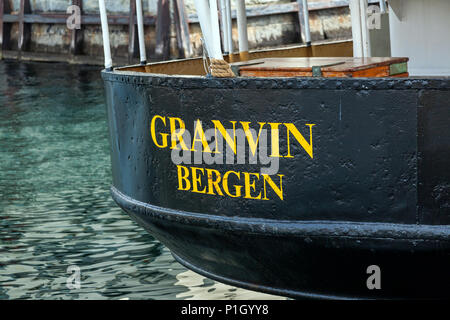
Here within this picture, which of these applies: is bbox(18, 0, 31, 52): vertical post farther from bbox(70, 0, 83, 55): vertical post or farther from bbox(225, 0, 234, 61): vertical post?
bbox(225, 0, 234, 61): vertical post

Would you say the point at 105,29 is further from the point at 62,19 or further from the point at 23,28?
the point at 23,28

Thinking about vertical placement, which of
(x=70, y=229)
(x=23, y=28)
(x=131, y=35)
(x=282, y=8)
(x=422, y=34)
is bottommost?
(x=70, y=229)

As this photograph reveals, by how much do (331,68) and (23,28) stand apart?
24365mm

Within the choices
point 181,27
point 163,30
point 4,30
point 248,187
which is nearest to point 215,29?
point 248,187

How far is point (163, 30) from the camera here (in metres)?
23.2

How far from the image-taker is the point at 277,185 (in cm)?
504

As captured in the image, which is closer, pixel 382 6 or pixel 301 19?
pixel 382 6

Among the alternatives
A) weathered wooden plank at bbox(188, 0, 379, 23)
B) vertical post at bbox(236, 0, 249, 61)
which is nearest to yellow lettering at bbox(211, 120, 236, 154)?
vertical post at bbox(236, 0, 249, 61)

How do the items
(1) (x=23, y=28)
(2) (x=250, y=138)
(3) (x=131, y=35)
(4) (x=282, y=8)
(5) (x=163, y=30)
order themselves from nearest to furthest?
(2) (x=250, y=138) → (5) (x=163, y=30) → (4) (x=282, y=8) → (3) (x=131, y=35) → (1) (x=23, y=28)

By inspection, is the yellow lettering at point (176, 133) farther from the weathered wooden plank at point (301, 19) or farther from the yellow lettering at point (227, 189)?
the weathered wooden plank at point (301, 19)

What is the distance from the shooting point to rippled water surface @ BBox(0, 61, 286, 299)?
6.65m

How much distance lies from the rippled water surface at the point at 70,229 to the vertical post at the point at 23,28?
12.8 metres

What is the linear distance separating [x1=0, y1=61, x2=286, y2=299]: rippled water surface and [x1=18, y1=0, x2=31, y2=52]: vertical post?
12.8 m

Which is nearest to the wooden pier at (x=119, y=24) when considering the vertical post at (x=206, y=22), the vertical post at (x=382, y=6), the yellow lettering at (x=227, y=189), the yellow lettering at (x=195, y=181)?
the vertical post at (x=382, y=6)
